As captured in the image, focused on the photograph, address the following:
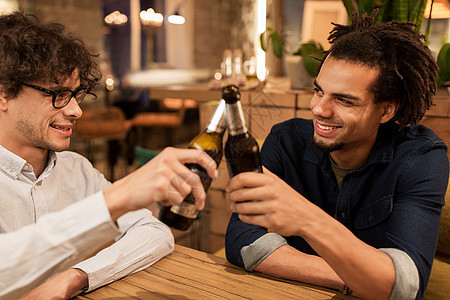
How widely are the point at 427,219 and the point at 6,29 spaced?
1379 mm

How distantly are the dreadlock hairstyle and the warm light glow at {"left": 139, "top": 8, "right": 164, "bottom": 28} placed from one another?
232 inches

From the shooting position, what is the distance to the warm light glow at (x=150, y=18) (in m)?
6.68

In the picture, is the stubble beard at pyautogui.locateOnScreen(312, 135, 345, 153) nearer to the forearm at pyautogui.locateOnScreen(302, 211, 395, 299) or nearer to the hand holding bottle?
the forearm at pyautogui.locateOnScreen(302, 211, 395, 299)

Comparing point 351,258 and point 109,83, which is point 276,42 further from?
point 109,83

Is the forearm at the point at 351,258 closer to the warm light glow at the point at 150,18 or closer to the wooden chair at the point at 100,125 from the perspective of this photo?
the wooden chair at the point at 100,125

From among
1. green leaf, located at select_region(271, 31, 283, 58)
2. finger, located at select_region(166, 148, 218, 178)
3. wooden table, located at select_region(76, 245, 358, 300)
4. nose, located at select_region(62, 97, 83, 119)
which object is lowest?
wooden table, located at select_region(76, 245, 358, 300)

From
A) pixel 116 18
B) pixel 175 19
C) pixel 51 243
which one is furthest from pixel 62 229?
pixel 175 19

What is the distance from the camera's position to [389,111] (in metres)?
1.35

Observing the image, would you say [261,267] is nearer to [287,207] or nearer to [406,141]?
[287,207]

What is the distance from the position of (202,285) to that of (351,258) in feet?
1.28

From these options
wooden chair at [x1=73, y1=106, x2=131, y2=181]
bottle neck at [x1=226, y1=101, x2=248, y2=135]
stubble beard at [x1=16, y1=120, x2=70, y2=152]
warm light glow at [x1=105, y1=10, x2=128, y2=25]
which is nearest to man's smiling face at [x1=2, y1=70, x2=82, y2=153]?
stubble beard at [x1=16, y1=120, x2=70, y2=152]

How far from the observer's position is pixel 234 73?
3504mm

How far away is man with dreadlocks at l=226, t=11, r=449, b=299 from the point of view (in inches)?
38.0

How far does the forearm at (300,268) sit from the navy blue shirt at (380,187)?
0.29ft
